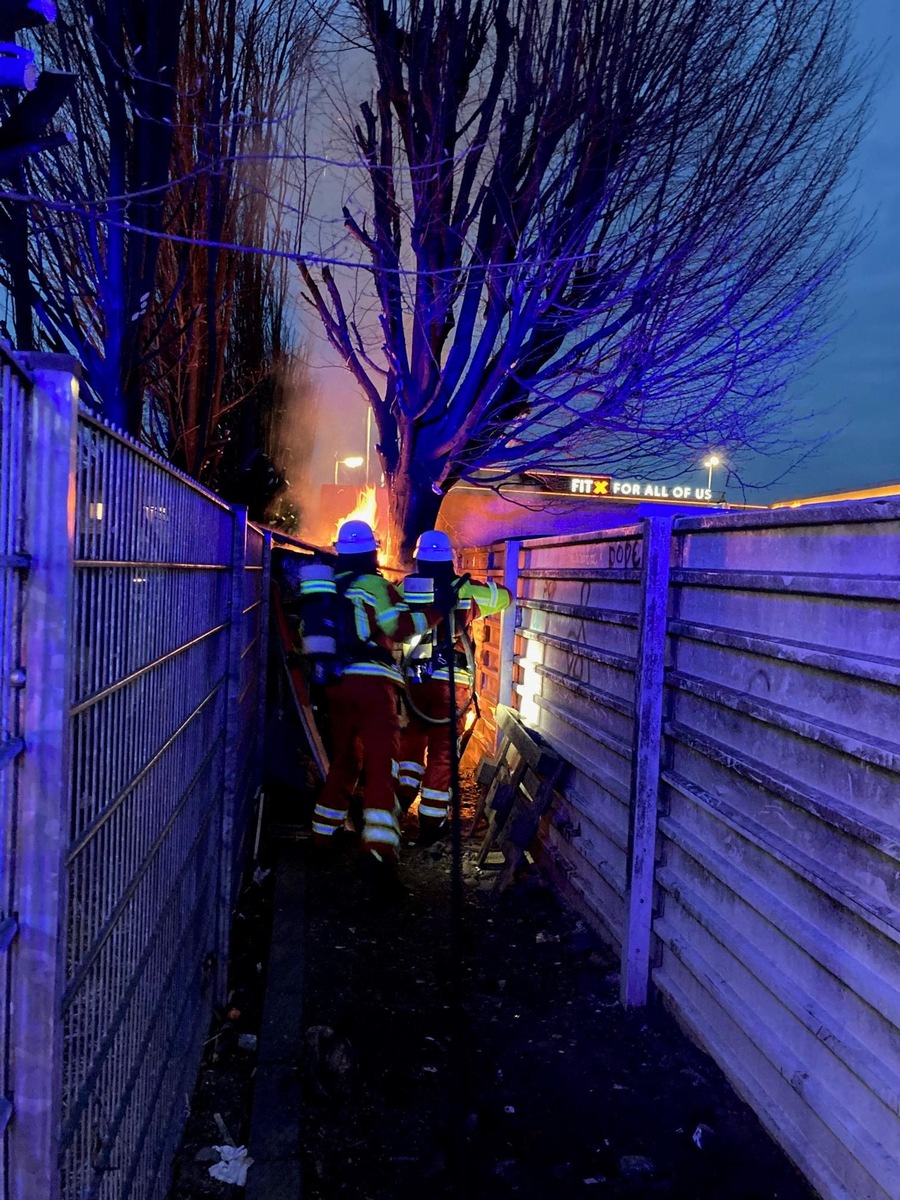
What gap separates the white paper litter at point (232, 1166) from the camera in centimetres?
304

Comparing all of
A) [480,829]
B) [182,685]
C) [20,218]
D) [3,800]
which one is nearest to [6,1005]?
[3,800]

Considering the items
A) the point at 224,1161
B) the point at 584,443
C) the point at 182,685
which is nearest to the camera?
the point at 182,685

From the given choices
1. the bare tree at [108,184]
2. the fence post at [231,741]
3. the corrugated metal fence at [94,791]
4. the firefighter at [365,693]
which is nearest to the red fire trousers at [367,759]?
the firefighter at [365,693]

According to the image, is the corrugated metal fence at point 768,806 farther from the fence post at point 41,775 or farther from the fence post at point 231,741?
the fence post at point 41,775

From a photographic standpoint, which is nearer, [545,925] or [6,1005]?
[6,1005]

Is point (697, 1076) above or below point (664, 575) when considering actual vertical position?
below

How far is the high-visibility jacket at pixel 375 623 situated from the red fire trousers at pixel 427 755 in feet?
2.34

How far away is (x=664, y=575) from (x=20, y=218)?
5593 mm

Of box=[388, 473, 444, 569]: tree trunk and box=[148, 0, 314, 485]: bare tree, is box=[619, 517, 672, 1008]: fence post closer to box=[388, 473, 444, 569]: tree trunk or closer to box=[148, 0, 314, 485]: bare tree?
box=[148, 0, 314, 485]: bare tree

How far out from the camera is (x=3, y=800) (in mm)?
1308

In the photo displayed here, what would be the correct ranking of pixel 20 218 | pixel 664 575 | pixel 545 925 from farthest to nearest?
pixel 20 218
pixel 545 925
pixel 664 575

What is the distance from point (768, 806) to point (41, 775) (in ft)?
8.10

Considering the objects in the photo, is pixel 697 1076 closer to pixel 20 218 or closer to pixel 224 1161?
pixel 224 1161

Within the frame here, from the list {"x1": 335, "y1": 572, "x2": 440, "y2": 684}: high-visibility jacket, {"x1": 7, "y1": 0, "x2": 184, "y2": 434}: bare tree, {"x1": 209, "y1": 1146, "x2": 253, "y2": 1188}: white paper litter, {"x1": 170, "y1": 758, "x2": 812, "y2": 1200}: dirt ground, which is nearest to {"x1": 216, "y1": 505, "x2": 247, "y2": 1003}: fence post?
Result: {"x1": 170, "y1": 758, "x2": 812, "y2": 1200}: dirt ground
